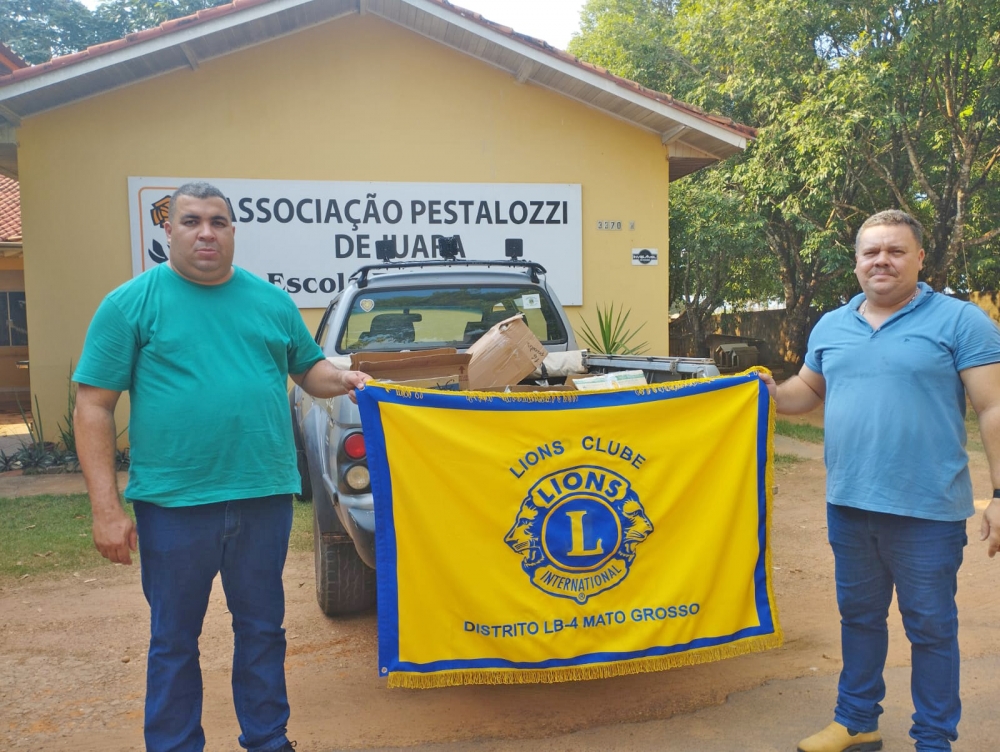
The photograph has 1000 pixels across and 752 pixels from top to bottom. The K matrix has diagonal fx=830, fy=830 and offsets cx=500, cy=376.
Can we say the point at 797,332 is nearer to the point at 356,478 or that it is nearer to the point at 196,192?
the point at 356,478

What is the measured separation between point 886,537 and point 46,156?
9.21 metres

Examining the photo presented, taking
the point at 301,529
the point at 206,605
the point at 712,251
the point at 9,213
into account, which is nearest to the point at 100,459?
the point at 206,605

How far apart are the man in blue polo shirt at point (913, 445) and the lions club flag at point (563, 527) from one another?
52 cm

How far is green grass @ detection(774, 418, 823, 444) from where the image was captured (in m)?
10.8

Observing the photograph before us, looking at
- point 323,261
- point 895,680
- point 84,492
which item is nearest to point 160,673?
point 895,680

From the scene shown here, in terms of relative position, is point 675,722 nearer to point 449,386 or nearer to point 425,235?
point 449,386

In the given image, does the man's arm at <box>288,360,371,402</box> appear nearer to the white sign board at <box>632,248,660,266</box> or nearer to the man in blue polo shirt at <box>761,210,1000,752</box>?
the man in blue polo shirt at <box>761,210,1000,752</box>

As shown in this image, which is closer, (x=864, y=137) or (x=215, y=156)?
(x=215, y=156)

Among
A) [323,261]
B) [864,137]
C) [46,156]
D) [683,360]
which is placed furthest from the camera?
[864,137]

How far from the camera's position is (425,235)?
9.84 metres

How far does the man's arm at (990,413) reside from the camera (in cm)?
279

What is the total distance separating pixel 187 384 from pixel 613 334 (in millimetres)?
7638

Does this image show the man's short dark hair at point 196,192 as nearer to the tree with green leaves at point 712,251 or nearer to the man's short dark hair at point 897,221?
the man's short dark hair at point 897,221

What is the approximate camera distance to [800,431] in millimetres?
11422
